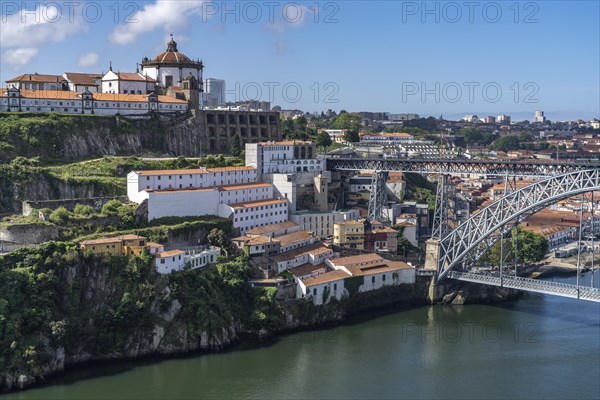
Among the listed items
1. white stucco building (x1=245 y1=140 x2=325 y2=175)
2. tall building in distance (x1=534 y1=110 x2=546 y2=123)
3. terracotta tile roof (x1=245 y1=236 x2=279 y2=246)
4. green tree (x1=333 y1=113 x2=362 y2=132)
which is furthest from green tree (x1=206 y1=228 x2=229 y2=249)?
tall building in distance (x1=534 y1=110 x2=546 y2=123)

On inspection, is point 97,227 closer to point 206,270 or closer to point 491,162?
point 206,270

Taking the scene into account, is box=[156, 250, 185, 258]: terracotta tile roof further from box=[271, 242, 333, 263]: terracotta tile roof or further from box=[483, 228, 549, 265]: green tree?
box=[483, 228, 549, 265]: green tree

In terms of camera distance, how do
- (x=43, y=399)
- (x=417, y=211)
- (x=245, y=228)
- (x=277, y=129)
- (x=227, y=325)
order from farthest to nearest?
(x=277, y=129) → (x=417, y=211) → (x=245, y=228) → (x=227, y=325) → (x=43, y=399)

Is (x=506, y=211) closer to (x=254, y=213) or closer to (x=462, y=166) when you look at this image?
(x=462, y=166)

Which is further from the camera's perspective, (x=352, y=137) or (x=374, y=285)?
(x=352, y=137)

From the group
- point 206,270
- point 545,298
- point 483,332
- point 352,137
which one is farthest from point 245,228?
point 352,137

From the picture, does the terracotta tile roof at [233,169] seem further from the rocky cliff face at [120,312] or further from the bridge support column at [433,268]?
the bridge support column at [433,268]

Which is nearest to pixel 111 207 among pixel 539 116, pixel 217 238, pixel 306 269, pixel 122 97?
pixel 217 238
